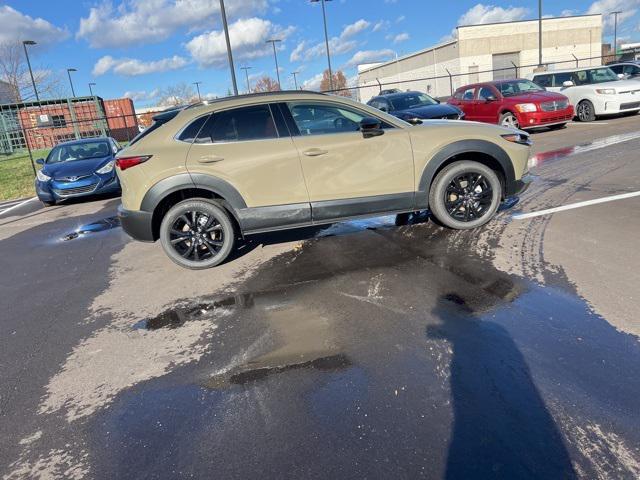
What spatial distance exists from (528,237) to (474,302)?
184 cm

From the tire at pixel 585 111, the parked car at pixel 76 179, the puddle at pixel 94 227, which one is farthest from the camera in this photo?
the tire at pixel 585 111

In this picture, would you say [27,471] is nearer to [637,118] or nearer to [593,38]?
[637,118]

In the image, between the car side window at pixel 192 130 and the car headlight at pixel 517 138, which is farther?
the car headlight at pixel 517 138

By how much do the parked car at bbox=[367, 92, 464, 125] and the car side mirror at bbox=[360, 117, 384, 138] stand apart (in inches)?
310

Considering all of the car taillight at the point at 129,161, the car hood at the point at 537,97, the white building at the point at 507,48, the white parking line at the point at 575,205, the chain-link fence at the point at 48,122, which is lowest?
the white parking line at the point at 575,205

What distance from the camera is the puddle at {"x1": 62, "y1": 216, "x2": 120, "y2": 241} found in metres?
7.82

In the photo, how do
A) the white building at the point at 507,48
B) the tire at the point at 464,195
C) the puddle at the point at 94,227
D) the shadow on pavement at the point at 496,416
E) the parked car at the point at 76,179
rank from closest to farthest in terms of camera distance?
the shadow on pavement at the point at 496,416
the tire at the point at 464,195
the puddle at the point at 94,227
the parked car at the point at 76,179
the white building at the point at 507,48

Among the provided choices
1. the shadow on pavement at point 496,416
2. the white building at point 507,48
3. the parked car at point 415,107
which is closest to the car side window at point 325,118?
the shadow on pavement at point 496,416

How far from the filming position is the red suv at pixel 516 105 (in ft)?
44.4

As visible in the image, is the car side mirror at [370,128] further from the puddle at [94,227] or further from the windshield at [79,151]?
the windshield at [79,151]

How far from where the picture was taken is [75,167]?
10.9 meters

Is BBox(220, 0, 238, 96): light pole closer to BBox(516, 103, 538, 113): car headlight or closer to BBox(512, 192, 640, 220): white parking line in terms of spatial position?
BBox(516, 103, 538, 113): car headlight

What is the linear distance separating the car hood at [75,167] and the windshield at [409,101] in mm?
8526

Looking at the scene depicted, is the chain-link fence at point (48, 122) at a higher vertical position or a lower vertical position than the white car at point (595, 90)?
higher
